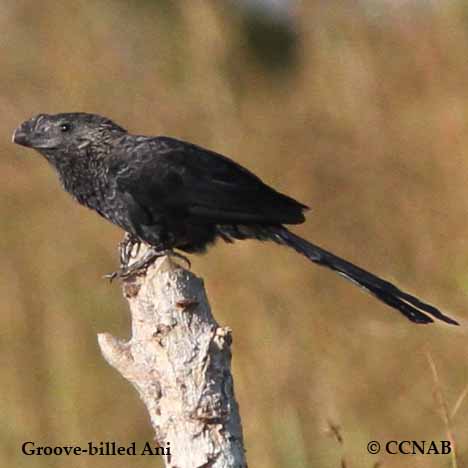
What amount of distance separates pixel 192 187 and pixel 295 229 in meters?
2.02

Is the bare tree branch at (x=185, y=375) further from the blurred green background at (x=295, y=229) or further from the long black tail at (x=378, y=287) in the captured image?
the blurred green background at (x=295, y=229)

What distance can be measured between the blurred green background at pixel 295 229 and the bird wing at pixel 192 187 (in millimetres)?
1229

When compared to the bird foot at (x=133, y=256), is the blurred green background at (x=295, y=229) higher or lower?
higher

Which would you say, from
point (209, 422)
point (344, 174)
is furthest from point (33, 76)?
point (209, 422)

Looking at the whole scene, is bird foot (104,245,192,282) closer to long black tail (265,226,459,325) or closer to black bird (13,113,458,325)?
black bird (13,113,458,325)

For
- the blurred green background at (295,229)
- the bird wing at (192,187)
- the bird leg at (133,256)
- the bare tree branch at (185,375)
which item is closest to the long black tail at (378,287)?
the bird wing at (192,187)

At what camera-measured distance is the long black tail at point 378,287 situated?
127 inches

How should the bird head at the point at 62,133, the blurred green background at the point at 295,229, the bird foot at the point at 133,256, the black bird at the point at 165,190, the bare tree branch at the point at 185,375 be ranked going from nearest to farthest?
the bare tree branch at the point at 185,375, the bird foot at the point at 133,256, the black bird at the point at 165,190, the bird head at the point at 62,133, the blurred green background at the point at 295,229

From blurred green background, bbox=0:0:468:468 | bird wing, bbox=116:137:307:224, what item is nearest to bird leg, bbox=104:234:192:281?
bird wing, bbox=116:137:307:224

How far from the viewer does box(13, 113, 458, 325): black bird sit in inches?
141

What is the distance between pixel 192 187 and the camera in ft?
11.9

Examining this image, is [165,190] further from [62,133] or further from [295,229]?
[295,229]

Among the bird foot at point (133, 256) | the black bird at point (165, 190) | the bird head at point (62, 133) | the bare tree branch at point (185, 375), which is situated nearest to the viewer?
the bare tree branch at point (185, 375)

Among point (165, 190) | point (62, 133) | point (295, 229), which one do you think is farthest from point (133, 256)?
point (295, 229)
